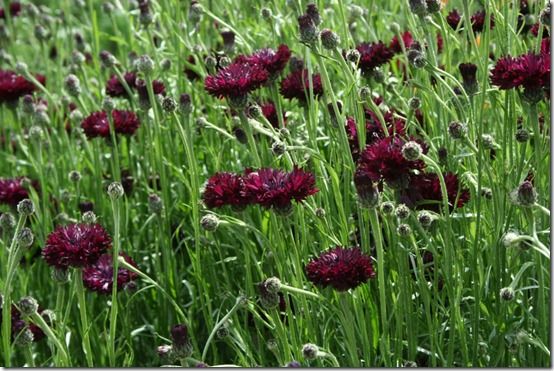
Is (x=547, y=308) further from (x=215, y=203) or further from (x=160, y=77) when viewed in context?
(x=160, y=77)

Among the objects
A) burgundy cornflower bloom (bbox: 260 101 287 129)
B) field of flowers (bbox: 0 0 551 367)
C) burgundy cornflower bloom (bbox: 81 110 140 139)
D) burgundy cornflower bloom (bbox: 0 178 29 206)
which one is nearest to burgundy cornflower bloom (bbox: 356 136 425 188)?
field of flowers (bbox: 0 0 551 367)

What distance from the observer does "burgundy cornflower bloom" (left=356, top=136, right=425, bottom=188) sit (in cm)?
138

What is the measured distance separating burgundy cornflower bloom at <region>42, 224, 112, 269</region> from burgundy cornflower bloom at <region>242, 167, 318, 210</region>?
256mm

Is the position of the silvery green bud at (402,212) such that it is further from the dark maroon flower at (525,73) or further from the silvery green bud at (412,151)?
the dark maroon flower at (525,73)

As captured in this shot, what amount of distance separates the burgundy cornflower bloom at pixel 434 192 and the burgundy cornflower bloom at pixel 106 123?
87 cm

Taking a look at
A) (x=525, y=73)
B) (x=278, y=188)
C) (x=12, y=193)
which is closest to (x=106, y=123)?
(x=12, y=193)

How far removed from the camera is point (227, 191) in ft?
5.05

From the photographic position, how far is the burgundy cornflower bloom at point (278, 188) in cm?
139

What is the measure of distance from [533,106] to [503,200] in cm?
19

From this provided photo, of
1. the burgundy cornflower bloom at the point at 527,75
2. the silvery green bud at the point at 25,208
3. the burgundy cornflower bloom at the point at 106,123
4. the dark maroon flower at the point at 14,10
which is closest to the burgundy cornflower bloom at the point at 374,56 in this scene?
the burgundy cornflower bloom at the point at 527,75

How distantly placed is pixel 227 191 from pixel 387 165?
30 cm

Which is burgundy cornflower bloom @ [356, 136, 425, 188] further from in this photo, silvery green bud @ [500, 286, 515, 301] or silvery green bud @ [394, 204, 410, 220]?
silvery green bud @ [500, 286, 515, 301]

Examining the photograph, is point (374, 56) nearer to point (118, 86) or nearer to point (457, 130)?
point (457, 130)

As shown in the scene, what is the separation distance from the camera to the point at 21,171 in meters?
2.78
